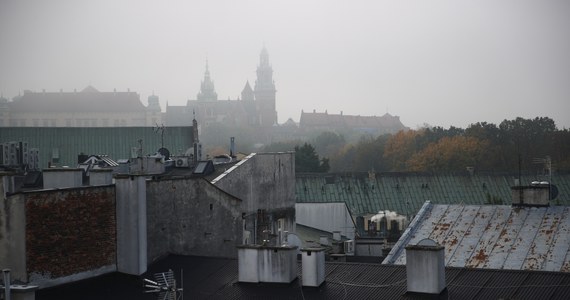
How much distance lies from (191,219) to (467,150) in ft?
362

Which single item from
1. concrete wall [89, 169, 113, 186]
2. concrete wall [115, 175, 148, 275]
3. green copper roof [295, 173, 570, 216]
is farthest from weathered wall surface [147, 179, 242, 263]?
green copper roof [295, 173, 570, 216]

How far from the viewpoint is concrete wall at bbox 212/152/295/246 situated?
39406 mm

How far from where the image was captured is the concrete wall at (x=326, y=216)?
7575cm

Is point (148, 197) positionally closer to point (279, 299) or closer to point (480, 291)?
point (279, 299)

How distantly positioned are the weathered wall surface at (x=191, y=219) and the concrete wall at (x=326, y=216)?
4282cm

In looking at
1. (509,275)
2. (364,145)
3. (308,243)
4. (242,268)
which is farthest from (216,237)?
(364,145)

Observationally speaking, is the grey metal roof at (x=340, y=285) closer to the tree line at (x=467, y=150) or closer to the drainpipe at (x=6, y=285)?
the drainpipe at (x=6, y=285)

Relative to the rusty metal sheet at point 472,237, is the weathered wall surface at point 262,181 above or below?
above

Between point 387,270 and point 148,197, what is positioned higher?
point 148,197

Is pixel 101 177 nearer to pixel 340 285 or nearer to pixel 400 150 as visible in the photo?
pixel 340 285

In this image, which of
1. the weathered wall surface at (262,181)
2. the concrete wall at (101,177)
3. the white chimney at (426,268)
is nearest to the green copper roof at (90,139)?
the weathered wall surface at (262,181)

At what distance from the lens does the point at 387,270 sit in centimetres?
2509

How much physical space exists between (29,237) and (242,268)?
5.89m

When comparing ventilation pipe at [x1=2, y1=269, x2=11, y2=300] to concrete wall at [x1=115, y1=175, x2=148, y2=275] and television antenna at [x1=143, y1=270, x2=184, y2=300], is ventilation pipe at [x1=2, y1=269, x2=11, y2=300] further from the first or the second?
concrete wall at [x1=115, y1=175, x2=148, y2=275]
